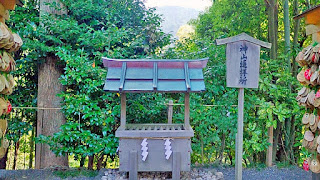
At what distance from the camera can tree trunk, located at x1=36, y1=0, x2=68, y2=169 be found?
455cm

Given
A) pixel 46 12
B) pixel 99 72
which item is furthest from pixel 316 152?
pixel 46 12

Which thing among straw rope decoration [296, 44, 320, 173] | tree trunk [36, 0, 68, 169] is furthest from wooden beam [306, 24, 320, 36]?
tree trunk [36, 0, 68, 169]

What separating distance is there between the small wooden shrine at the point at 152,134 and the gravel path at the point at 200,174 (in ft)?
1.21

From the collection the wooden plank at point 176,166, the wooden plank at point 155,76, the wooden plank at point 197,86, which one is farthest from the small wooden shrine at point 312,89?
the wooden plank at point 155,76

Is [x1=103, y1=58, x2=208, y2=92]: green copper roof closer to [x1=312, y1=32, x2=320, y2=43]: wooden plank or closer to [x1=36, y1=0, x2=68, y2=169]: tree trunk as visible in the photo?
[x1=312, y1=32, x2=320, y2=43]: wooden plank

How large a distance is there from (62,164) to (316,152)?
164 inches

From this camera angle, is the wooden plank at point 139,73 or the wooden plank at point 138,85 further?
the wooden plank at point 139,73

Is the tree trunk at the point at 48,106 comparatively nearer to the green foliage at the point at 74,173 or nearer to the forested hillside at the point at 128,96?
the forested hillside at the point at 128,96

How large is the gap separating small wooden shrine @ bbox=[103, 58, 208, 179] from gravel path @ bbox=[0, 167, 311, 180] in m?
0.37

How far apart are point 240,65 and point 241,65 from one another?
0.01m

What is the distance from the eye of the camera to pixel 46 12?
4707 mm

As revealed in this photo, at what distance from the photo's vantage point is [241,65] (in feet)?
11.3

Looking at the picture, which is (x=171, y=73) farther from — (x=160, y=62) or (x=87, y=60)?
(x=87, y=60)

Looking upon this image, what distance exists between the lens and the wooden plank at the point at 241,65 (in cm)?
343
